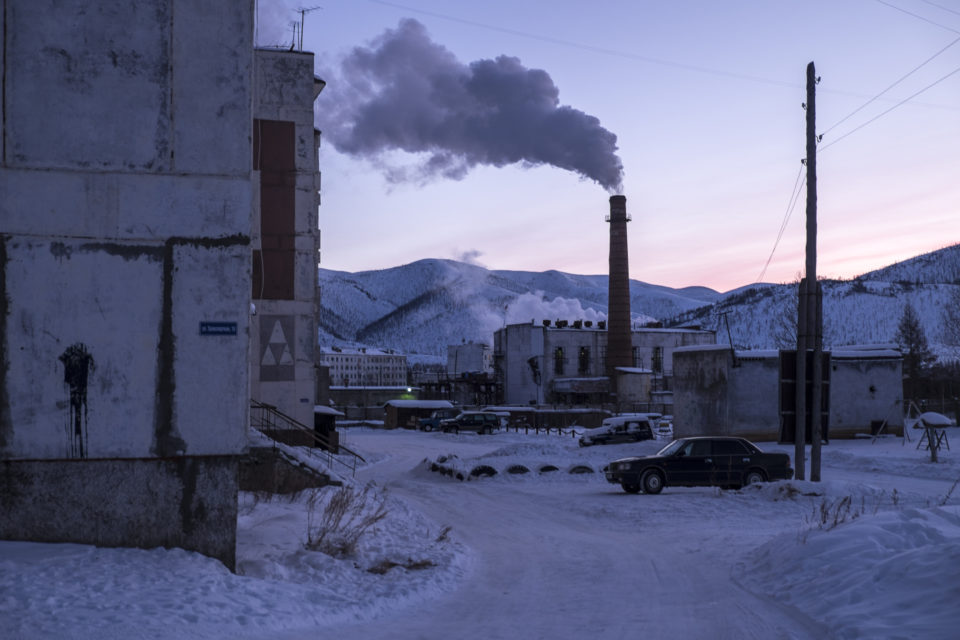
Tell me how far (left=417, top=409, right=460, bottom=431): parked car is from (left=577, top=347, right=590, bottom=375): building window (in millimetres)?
24127

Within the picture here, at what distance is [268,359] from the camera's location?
3412cm

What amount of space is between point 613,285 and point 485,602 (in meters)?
62.6

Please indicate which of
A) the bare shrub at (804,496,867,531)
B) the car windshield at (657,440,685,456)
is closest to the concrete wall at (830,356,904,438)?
the car windshield at (657,440,685,456)

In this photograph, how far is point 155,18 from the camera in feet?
33.6

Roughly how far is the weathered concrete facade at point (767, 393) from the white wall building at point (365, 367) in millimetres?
146626

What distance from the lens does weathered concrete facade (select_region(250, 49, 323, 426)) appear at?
34.3 meters

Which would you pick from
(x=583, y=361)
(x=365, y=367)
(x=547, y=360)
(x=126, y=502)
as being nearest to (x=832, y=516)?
(x=126, y=502)

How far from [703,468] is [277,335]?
19.2 meters

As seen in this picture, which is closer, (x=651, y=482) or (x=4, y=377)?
(x=4, y=377)

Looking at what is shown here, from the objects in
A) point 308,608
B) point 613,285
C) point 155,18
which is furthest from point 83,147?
point 613,285

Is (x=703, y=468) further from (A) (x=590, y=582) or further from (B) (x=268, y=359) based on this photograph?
(B) (x=268, y=359)

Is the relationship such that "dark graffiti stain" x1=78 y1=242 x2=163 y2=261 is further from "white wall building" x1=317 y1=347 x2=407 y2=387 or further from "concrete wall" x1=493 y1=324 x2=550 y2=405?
"white wall building" x1=317 y1=347 x2=407 y2=387

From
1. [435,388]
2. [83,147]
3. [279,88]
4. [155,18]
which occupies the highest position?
[279,88]

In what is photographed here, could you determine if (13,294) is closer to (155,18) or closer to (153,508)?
(153,508)
